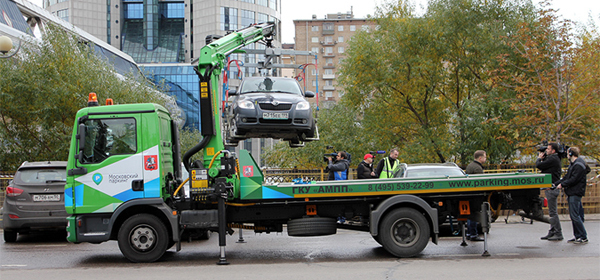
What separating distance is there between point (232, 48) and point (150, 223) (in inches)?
141

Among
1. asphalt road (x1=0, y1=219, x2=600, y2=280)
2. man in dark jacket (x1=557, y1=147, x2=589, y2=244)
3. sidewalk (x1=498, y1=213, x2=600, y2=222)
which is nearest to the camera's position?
asphalt road (x1=0, y1=219, x2=600, y2=280)

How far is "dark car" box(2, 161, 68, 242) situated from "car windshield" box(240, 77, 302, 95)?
173 inches

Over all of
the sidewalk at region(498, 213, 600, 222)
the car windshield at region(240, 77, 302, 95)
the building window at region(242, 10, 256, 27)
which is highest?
the building window at region(242, 10, 256, 27)

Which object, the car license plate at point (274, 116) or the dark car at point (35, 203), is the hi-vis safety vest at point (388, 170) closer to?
the car license plate at point (274, 116)

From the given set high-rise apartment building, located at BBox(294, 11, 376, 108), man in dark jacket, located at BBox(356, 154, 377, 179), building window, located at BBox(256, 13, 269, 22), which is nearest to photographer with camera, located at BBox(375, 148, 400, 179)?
man in dark jacket, located at BBox(356, 154, 377, 179)

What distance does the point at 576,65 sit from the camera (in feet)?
62.1

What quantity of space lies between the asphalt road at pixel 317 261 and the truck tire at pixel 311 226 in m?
0.46

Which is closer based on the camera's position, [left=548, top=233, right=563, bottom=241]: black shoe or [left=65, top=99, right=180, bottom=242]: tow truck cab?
[left=65, top=99, right=180, bottom=242]: tow truck cab

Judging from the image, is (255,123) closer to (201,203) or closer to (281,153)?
(201,203)

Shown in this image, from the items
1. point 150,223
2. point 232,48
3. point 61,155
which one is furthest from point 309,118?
point 61,155

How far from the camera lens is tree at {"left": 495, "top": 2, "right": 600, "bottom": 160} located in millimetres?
18359

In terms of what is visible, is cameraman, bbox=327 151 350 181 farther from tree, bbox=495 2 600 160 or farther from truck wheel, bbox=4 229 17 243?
tree, bbox=495 2 600 160

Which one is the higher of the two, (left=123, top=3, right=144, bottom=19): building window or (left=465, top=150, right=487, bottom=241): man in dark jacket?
(left=123, top=3, right=144, bottom=19): building window

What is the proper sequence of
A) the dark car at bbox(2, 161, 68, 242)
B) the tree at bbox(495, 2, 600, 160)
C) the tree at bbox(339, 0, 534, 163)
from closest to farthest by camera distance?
the dark car at bbox(2, 161, 68, 242) < the tree at bbox(495, 2, 600, 160) < the tree at bbox(339, 0, 534, 163)
